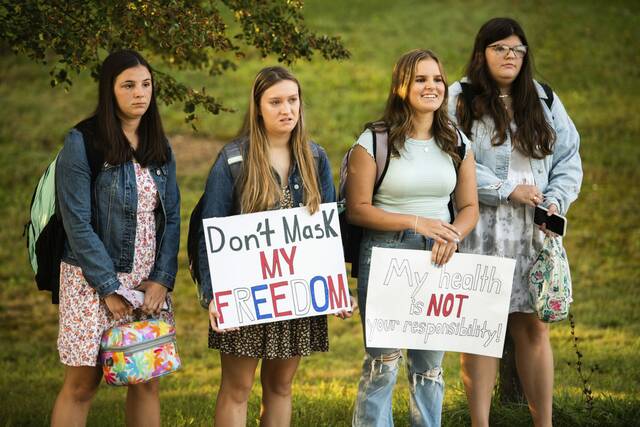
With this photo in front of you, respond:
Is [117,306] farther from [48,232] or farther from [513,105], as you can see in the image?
[513,105]

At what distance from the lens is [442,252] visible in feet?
15.7

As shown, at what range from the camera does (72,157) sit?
448cm

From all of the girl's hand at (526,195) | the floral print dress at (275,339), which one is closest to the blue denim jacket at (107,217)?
the floral print dress at (275,339)

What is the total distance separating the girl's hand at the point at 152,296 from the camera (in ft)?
15.3

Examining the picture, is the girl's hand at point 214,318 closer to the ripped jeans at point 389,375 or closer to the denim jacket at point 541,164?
the ripped jeans at point 389,375

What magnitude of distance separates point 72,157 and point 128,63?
560 mm

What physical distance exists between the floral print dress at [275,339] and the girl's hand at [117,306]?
0.45 m

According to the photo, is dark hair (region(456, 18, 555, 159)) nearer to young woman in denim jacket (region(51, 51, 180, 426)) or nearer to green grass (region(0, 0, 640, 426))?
green grass (region(0, 0, 640, 426))

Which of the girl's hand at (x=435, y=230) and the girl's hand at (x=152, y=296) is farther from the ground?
the girl's hand at (x=435, y=230)

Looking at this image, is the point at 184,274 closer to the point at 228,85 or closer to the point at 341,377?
the point at 341,377

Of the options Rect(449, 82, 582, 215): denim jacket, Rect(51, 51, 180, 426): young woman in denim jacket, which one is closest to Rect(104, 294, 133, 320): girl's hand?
Rect(51, 51, 180, 426): young woman in denim jacket

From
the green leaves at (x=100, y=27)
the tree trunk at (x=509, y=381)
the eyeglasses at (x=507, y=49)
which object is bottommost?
the tree trunk at (x=509, y=381)

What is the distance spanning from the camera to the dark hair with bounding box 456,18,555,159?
208 inches

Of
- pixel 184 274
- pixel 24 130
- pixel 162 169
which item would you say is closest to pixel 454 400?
pixel 162 169
